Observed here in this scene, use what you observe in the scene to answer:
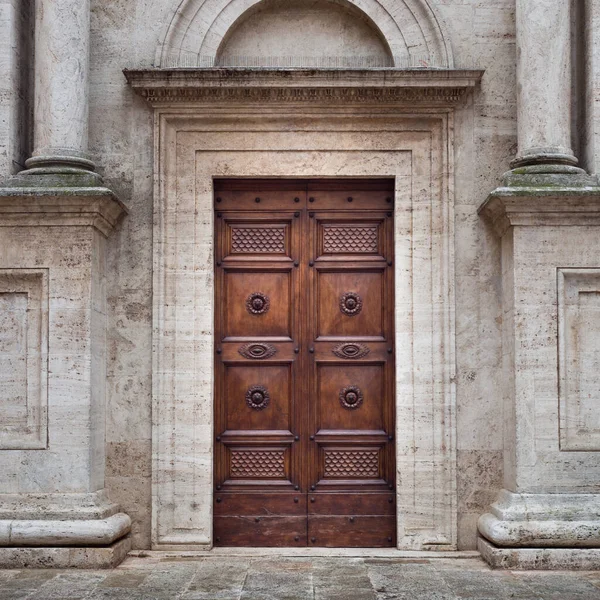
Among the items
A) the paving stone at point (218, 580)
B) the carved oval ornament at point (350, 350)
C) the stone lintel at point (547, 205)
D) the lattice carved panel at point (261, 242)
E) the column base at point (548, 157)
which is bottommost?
the paving stone at point (218, 580)

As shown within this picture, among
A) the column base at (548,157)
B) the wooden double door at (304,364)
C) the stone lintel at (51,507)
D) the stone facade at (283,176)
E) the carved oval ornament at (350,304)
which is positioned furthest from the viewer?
the carved oval ornament at (350,304)

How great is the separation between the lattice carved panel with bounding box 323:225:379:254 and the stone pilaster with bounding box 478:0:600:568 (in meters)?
1.04

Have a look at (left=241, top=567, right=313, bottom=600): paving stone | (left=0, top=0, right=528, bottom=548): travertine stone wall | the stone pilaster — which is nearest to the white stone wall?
(left=0, top=0, right=528, bottom=548): travertine stone wall

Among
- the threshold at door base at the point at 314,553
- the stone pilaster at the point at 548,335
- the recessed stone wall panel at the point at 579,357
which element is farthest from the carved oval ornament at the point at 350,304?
the threshold at door base at the point at 314,553

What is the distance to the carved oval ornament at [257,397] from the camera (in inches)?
302

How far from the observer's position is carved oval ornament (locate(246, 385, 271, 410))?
7.68 m

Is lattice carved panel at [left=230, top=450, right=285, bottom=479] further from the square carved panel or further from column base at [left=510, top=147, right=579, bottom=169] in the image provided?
column base at [left=510, top=147, right=579, bottom=169]

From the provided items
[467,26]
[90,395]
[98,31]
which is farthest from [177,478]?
[467,26]

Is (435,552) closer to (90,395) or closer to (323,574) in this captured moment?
(323,574)

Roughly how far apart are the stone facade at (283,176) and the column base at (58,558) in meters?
0.02

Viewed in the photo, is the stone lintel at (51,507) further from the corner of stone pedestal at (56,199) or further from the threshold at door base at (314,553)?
the corner of stone pedestal at (56,199)

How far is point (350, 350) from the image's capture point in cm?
770

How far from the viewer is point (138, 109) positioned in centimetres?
770

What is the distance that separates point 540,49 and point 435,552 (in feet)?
13.5
